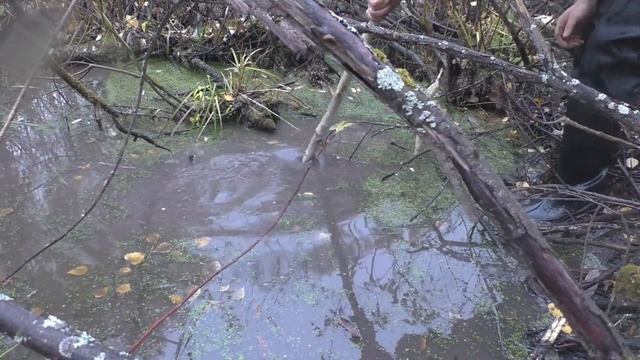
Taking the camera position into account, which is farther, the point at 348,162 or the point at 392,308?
the point at 348,162

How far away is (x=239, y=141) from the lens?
11.0 ft

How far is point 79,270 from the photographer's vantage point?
2217 mm

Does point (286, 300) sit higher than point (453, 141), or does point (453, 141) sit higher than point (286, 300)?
point (453, 141)

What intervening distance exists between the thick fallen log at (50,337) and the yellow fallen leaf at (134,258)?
3.51ft

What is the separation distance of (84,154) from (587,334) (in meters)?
2.64

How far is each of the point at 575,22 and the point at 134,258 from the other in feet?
6.78

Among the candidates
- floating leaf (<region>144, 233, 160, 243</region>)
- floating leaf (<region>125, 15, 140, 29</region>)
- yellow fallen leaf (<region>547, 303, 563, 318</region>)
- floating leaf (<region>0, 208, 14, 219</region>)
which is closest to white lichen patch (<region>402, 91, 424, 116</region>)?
yellow fallen leaf (<region>547, 303, 563, 318</region>)

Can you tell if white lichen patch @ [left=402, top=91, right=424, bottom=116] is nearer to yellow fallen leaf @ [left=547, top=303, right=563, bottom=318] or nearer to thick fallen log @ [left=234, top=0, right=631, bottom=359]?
thick fallen log @ [left=234, top=0, right=631, bottom=359]

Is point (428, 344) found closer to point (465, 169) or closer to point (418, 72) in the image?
point (465, 169)

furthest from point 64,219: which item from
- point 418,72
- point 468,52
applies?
point 418,72

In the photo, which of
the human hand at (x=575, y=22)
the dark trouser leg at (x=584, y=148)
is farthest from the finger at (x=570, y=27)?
the dark trouser leg at (x=584, y=148)

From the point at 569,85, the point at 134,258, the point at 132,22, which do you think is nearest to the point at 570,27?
the point at 569,85

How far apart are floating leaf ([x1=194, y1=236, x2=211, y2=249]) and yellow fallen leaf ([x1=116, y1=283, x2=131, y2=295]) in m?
0.34

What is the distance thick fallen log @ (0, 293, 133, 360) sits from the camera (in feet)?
3.60
